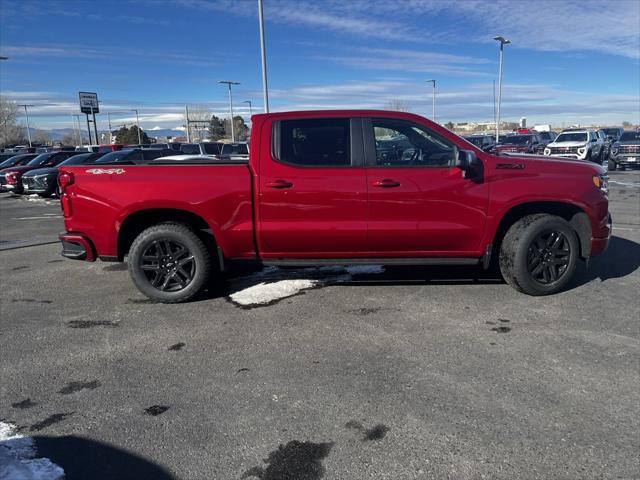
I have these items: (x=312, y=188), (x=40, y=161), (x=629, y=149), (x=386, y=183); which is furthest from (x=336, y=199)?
(x=629, y=149)

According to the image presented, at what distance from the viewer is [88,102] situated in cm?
5206

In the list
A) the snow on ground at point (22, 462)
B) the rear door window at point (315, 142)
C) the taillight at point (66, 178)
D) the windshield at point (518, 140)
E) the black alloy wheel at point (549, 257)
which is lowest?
the snow on ground at point (22, 462)

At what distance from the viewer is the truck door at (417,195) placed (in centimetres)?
502

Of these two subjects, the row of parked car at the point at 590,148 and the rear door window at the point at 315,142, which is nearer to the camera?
the rear door window at the point at 315,142

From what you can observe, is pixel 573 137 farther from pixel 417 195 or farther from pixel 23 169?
pixel 23 169

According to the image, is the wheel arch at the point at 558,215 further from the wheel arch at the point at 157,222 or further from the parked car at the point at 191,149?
the parked car at the point at 191,149

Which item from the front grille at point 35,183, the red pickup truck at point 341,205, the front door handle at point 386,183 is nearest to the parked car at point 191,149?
the front grille at point 35,183

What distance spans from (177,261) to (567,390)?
3.75 metres

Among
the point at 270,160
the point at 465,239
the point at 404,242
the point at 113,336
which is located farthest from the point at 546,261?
the point at 113,336

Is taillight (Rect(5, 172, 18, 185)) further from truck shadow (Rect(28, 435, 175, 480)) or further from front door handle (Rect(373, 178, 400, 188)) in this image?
truck shadow (Rect(28, 435, 175, 480))

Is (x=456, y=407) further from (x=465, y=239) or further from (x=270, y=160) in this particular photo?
(x=270, y=160)

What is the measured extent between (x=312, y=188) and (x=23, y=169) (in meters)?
18.0

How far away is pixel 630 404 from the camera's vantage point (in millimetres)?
3211

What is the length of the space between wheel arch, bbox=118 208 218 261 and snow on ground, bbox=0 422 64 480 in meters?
2.62
